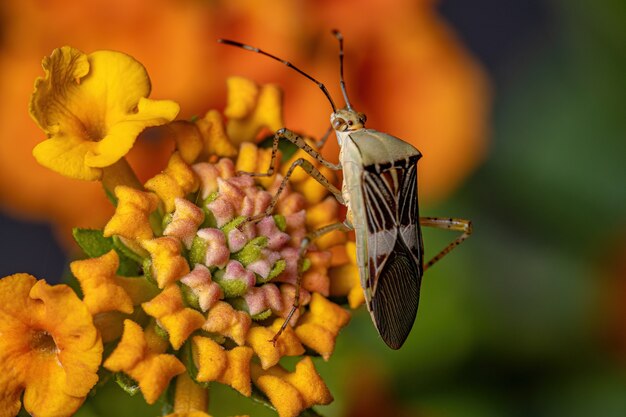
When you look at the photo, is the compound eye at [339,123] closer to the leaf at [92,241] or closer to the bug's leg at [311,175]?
the bug's leg at [311,175]

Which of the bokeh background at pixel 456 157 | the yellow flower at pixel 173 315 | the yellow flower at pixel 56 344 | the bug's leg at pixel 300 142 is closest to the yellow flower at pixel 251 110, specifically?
the bug's leg at pixel 300 142

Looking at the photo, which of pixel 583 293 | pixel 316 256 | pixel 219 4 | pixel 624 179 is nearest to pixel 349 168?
pixel 316 256

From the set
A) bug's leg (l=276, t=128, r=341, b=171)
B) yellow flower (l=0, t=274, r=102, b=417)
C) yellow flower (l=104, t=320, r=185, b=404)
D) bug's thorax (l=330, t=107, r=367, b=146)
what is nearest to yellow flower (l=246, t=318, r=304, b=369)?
yellow flower (l=104, t=320, r=185, b=404)

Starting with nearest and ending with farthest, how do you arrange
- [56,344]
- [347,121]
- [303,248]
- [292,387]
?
[56,344] → [292,387] → [303,248] → [347,121]

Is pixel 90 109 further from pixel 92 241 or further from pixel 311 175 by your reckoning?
pixel 311 175

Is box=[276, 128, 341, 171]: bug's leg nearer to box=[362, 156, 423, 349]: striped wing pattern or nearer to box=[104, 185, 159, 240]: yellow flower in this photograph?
box=[362, 156, 423, 349]: striped wing pattern

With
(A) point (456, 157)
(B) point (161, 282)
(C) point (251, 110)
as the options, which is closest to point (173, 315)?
(B) point (161, 282)
